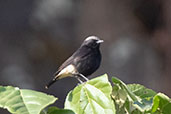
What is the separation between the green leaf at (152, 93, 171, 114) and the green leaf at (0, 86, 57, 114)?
224 millimetres

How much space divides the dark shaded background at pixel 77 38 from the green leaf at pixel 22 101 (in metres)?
3.67

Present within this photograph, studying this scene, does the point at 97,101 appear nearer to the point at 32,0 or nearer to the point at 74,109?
the point at 74,109

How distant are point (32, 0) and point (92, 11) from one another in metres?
0.61

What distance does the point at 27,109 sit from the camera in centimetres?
89

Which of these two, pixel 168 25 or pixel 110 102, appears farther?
pixel 168 25

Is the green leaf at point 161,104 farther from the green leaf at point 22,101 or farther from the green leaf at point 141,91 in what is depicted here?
the green leaf at point 22,101

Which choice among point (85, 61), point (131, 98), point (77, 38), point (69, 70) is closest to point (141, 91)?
point (131, 98)

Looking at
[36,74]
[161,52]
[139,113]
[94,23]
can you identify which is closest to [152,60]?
[161,52]

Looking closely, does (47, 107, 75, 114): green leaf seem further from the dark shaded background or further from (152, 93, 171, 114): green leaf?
the dark shaded background

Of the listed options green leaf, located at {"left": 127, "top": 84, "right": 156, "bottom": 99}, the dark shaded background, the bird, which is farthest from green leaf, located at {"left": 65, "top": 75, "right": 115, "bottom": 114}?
the dark shaded background

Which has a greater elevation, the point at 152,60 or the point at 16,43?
the point at 16,43

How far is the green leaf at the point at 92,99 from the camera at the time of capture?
1.01 m

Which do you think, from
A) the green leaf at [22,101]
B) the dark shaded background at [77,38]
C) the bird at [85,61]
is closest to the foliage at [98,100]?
the green leaf at [22,101]

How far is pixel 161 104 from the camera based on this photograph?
3.34 feet
